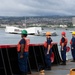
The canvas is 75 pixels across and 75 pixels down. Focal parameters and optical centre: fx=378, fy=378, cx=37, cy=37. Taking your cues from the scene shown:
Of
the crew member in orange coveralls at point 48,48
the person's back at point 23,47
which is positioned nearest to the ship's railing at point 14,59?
the crew member in orange coveralls at point 48,48

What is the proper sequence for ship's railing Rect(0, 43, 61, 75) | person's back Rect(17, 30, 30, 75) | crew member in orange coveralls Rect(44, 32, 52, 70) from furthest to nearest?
crew member in orange coveralls Rect(44, 32, 52, 70), ship's railing Rect(0, 43, 61, 75), person's back Rect(17, 30, 30, 75)

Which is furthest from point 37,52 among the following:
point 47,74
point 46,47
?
point 47,74

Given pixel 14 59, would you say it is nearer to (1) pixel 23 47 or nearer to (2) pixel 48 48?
(1) pixel 23 47

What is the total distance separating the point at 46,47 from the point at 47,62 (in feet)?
2.15

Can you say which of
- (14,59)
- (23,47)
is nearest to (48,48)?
(14,59)

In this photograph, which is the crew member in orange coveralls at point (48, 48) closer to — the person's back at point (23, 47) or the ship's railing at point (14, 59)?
the ship's railing at point (14, 59)

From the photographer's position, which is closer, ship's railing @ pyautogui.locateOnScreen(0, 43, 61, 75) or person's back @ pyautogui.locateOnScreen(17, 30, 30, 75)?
person's back @ pyautogui.locateOnScreen(17, 30, 30, 75)

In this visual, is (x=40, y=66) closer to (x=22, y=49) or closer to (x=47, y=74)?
(x=47, y=74)

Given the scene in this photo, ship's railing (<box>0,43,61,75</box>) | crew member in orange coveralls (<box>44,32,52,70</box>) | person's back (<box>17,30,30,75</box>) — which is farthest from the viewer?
crew member in orange coveralls (<box>44,32,52,70</box>)

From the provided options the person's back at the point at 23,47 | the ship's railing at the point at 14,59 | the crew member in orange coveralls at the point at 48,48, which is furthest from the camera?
the crew member in orange coveralls at the point at 48,48

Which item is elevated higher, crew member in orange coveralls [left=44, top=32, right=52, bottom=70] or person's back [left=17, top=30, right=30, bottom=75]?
person's back [left=17, top=30, right=30, bottom=75]

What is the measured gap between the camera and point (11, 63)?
14.2 meters

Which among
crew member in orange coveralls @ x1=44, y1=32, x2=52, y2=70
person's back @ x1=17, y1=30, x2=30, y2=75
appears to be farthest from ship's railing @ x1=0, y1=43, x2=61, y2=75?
person's back @ x1=17, y1=30, x2=30, y2=75

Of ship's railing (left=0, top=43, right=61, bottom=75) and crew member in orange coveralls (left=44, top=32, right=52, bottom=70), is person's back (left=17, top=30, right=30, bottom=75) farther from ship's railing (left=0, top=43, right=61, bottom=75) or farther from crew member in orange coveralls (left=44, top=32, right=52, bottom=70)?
crew member in orange coveralls (left=44, top=32, right=52, bottom=70)
